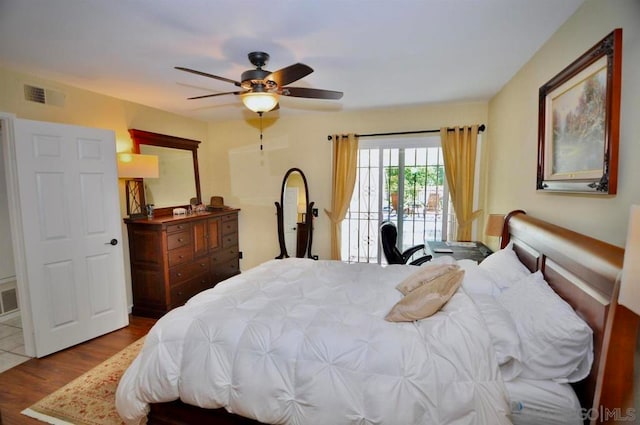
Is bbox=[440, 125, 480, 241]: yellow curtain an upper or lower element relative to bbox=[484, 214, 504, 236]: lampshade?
upper

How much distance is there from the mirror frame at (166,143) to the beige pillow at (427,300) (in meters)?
3.49

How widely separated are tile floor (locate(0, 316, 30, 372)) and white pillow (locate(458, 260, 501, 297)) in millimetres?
3856

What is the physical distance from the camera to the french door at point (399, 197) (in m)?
4.11

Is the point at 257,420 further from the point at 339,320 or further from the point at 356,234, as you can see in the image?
the point at 356,234

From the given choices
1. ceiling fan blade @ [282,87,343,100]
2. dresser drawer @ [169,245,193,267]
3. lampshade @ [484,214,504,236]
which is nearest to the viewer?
ceiling fan blade @ [282,87,343,100]

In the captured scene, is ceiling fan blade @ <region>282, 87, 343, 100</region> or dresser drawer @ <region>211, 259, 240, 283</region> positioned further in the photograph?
dresser drawer @ <region>211, 259, 240, 283</region>

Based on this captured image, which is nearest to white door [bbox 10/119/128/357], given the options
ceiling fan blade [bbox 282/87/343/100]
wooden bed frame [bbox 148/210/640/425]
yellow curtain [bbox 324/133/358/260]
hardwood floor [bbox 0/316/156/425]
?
hardwood floor [bbox 0/316/156/425]

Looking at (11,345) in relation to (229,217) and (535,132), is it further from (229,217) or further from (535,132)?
(535,132)

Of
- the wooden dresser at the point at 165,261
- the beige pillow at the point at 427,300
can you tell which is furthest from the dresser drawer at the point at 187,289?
the beige pillow at the point at 427,300

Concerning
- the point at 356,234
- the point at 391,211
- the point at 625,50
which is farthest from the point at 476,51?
the point at 356,234

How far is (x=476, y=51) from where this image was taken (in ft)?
7.82

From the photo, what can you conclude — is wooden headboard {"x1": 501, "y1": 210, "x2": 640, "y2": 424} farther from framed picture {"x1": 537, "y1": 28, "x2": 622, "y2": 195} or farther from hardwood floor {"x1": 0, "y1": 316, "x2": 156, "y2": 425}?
hardwood floor {"x1": 0, "y1": 316, "x2": 156, "y2": 425}

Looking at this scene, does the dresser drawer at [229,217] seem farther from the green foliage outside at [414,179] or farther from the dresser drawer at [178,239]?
the green foliage outside at [414,179]

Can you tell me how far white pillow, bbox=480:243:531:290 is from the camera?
2.01 m
